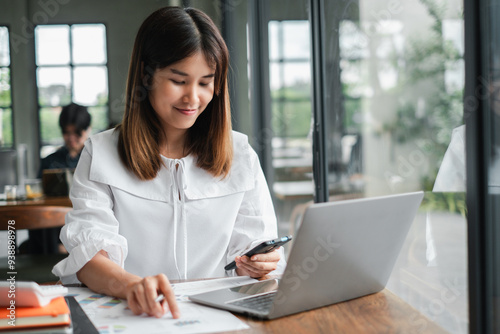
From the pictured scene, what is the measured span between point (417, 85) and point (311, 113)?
2.99 ft

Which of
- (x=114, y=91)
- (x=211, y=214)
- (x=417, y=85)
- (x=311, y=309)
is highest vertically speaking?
(x=114, y=91)

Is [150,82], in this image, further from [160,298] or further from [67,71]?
[67,71]

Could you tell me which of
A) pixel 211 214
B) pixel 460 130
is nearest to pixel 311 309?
pixel 211 214

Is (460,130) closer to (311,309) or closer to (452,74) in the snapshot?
(452,74)

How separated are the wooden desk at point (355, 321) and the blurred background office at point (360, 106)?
1.07 ft

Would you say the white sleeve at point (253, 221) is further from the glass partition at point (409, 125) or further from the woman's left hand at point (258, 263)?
the glass partition at point (409, 125)

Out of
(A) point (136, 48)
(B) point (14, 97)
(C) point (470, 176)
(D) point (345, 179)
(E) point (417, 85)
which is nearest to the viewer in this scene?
(C) point (470, 176)

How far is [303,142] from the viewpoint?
317 centimetres

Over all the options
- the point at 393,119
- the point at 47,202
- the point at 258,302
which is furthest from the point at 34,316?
the point at 47,202

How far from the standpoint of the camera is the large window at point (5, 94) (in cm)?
794

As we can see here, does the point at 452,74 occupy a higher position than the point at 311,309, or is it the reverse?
the point at 452,74

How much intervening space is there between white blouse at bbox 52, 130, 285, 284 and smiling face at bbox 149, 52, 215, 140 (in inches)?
4.8

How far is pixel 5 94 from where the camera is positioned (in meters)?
8.04

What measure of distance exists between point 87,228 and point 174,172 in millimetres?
273
